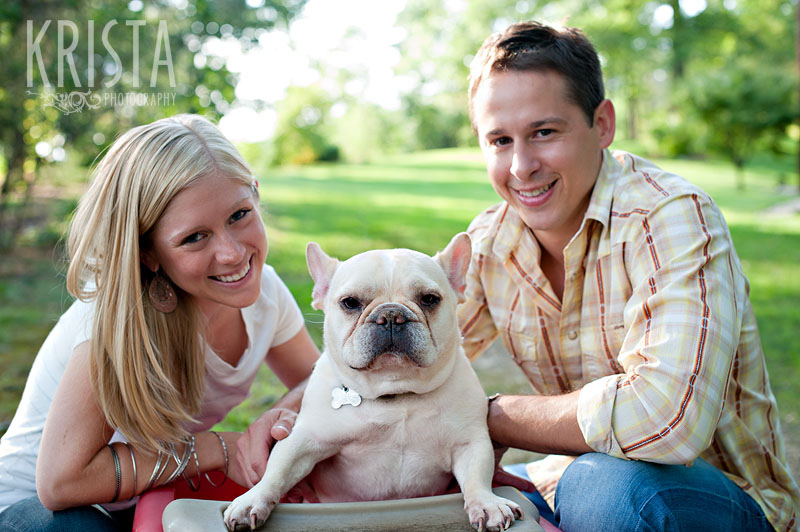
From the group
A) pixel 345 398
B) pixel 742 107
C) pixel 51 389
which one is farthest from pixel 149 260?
pixel 742 107

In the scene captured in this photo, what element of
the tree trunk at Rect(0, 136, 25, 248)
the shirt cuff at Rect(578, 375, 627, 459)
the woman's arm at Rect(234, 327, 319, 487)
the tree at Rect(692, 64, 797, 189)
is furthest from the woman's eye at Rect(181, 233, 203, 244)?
the tree at Rect(692, 64, 797, 189)

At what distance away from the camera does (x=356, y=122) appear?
20.6m

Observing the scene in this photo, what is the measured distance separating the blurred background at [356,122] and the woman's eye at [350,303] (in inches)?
33.0

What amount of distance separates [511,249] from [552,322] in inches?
12.3

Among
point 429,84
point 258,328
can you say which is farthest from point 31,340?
point 429,84

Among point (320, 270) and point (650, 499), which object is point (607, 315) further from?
point (320, 270)

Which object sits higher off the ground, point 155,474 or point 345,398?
point 345,398

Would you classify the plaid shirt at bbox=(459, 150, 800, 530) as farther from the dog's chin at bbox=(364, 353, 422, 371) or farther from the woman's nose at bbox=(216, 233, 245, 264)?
the woman's nose at bbox=(216, 233, 245, 264)

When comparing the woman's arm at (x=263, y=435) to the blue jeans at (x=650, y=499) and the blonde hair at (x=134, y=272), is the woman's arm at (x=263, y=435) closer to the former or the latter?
the blonde hair at (x=134, y=272)

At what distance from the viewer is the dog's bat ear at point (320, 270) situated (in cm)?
221

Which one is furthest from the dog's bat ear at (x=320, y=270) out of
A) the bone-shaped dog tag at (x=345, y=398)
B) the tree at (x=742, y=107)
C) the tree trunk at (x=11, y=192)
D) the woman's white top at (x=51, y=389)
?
the tree at (x=742, y=107)

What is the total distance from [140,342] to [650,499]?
1544mm

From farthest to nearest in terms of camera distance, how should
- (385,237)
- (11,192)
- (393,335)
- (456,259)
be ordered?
(385,237) < (11,192) < (456,259) < (393,335)

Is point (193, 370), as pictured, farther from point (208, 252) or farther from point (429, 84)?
point (429, 84)
